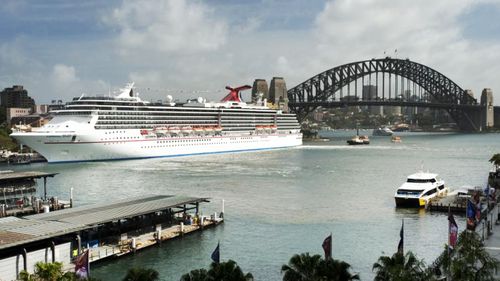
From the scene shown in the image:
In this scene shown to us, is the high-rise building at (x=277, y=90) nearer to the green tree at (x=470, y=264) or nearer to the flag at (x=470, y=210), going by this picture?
the flag at (x=470, y=210)

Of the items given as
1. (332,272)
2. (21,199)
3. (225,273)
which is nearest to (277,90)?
(21,199)

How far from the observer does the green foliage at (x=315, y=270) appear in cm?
1642

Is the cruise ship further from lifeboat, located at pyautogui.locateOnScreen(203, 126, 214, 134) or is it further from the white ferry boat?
the white ferry boat

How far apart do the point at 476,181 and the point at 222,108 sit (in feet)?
184

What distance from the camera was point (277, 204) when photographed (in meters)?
40.9

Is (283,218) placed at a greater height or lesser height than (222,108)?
lesser

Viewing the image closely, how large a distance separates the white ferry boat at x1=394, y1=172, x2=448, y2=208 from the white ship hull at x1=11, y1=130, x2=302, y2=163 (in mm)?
44622

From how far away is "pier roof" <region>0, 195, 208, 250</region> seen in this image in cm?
2244

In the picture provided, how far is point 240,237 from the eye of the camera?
30.3 m

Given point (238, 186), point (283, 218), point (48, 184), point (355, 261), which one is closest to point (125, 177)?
point (48, 184)

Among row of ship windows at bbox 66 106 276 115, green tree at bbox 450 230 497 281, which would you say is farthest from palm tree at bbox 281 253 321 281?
row of ship windows at bbox 66 106 276 115

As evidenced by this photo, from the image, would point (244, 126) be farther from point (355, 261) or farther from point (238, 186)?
point (355, 261)

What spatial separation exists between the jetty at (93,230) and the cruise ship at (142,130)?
40.3 meters

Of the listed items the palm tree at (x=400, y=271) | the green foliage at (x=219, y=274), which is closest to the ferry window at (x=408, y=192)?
the palm tree at (x=400, y=271)
